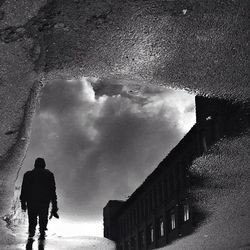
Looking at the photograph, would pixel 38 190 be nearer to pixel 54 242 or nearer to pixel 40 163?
pixel 40 163

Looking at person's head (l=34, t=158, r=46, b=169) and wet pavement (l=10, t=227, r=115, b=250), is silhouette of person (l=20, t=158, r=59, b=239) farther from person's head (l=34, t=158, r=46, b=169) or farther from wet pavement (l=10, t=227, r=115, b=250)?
wet pavement (l=10, t=227, r=115, b=250)

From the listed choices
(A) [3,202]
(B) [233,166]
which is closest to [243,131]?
(B) [233,166]

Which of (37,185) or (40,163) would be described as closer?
(40,163)

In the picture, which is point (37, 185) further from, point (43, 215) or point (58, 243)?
point (58, 243)

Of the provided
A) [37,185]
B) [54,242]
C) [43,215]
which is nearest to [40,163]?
[37,185]

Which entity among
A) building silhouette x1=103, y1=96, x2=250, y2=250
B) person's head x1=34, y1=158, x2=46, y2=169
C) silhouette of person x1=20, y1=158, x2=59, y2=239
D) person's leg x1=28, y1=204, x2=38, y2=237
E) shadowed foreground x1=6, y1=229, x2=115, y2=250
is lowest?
shadowed foreground x1=6, y1=229, x2=115, y2=250

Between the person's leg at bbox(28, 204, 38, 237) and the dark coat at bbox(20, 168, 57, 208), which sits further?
the person's leg at bbox(28, 204, 38, 237)

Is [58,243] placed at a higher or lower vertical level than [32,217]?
lower

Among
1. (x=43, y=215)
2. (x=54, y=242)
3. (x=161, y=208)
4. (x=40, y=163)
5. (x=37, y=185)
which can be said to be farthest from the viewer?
(x=161, y=208)

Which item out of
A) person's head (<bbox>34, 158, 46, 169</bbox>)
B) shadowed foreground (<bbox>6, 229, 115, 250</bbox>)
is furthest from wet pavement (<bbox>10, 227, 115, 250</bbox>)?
person's head (<bbox>34, 158, 46, 169</bbox>)

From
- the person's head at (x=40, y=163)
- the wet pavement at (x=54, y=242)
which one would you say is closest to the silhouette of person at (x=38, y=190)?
the person's head at (x=40, y=163)

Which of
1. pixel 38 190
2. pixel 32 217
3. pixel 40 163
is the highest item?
pixel 40 163

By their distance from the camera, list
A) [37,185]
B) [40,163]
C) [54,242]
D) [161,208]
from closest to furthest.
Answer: [40,163]
[37,185]
[54,242]
[161,208]

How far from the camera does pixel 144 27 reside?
5430mm
